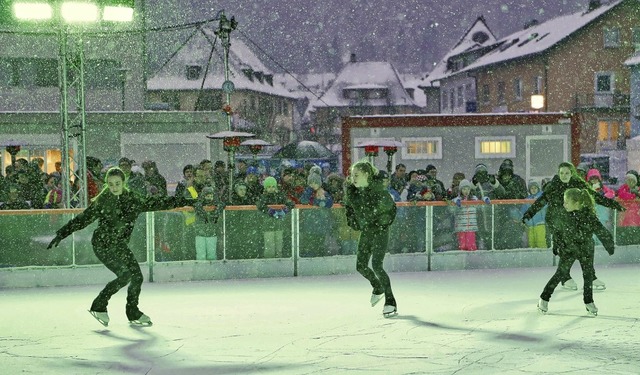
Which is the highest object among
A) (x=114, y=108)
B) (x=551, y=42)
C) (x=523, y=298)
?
(x=551, y=42)

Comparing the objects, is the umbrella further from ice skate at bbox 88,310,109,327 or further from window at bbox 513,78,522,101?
window at bbox 513,78,522,101

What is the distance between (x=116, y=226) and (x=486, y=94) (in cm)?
5278

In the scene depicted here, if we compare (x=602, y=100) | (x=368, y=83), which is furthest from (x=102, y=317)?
(x=368, y=83)

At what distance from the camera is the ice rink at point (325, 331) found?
23.6 ft

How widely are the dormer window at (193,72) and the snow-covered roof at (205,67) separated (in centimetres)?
15

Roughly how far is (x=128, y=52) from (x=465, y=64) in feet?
115

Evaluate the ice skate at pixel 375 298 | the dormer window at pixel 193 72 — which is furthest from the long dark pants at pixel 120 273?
the dormer window at pixel 193 72

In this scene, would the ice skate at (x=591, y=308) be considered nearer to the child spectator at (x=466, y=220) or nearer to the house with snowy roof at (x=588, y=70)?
the child spectator at (x=466, y=220)

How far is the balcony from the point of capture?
170ft

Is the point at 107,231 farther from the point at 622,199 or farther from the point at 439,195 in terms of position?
the point at 622,199

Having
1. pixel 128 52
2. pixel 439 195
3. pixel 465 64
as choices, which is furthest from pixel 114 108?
pixel 465 64

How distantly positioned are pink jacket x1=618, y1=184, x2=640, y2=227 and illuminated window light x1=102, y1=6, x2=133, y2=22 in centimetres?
822

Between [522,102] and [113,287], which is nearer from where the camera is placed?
[113,287]

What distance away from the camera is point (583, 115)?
51.1 m
